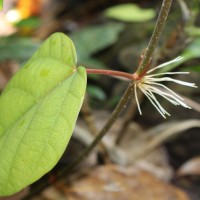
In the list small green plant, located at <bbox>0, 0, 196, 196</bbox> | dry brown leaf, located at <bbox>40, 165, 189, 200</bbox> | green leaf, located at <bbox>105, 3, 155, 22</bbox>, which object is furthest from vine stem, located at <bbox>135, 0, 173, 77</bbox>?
green leaf, located at <bbox>105, 3, 155, 22</bbox>

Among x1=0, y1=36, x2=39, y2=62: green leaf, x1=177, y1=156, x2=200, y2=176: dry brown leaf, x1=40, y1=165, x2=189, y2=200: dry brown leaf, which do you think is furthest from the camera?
x1=0, y1=36, x2=39, y2=62: green leaf

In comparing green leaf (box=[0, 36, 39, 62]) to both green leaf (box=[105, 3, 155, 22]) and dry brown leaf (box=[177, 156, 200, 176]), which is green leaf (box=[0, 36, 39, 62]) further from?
dry brown leaf (box=[177, 156, 200, 176])

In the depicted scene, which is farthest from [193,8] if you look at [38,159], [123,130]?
[38,159]

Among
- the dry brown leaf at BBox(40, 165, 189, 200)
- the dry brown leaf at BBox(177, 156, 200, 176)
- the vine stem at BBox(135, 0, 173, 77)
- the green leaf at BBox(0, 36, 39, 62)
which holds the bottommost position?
the dry brown leaf at BBox(40, 165, 189, 200)

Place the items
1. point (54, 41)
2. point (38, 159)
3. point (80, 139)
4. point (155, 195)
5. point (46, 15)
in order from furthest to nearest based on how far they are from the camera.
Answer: point (46, 15)
point (80, 139)
point (155, 195)
point (54, 41)
point (38, 159)

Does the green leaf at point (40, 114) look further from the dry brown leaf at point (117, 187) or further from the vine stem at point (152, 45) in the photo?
→ the dry brown leaf at point (117, 187)

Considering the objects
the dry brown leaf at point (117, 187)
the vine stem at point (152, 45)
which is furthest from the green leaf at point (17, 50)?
the vine stem at point (152, 45)

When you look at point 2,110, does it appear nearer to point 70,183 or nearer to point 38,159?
point 38,159

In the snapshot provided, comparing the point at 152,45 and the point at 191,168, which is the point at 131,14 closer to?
the point at 191,168
